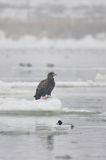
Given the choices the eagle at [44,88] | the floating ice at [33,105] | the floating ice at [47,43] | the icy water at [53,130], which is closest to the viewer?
the icy water at [53,130]

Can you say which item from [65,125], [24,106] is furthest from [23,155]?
[24,106]

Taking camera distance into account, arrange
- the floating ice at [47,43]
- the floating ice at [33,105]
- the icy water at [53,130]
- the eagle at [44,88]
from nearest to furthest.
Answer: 1. the icy water at [53,130]
2. the floating ice at [33,105]
3. the eagle at [44,88]
4. the floating ice at [47,43]

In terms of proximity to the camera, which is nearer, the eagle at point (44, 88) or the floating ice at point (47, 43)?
the eagle at point (44, 88)

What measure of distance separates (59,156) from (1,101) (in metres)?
7.20

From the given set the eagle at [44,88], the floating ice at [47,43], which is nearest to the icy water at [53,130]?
the eagle at [44,88]

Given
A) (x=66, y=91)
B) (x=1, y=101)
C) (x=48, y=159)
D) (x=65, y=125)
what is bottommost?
(x=48, y=159)

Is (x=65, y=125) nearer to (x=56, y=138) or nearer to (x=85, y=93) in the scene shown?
(x=56, y=138)

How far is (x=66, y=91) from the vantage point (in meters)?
27.2

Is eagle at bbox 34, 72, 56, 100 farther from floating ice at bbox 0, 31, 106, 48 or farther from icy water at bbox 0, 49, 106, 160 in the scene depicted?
floating ice at bbox 0, 31, 106, 48

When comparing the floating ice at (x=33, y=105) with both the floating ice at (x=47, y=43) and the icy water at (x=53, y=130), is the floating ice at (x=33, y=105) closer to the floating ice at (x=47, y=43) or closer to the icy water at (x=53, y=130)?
→ the icy water at (x=53, y=130)

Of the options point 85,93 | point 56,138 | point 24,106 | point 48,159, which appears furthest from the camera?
point 85,93

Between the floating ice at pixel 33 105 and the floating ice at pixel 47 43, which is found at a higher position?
the floating ice at pixel 47 43

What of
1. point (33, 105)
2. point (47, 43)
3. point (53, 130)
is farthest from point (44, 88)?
point (47, 43)

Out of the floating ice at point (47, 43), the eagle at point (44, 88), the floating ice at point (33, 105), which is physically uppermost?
the floating ice at point (47, 43)
